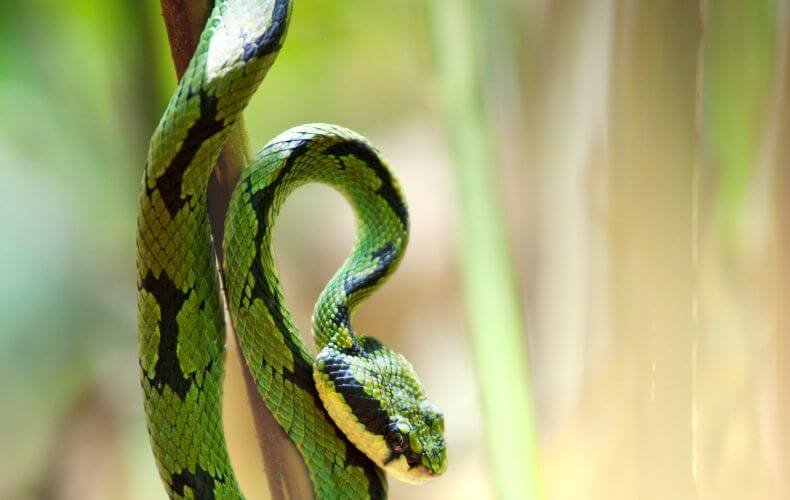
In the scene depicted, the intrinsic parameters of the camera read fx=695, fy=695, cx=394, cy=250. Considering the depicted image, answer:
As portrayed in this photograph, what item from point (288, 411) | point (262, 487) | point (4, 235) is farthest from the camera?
point (262, 487)

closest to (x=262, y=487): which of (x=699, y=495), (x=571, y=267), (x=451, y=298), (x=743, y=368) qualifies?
(x=451, y=298)

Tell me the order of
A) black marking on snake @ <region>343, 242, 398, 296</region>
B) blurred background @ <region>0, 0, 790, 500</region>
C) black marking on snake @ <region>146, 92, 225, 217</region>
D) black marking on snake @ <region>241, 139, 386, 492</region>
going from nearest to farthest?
black marking on snake @ <region>146, 92, 225, 217</region>, black marking on snake @ <region>241, 139, 386, 492</region>, black marking on snake @ <region>343, 242, 398, 296</region>, blurred background @ <region>0, 0, 790, 500</region>

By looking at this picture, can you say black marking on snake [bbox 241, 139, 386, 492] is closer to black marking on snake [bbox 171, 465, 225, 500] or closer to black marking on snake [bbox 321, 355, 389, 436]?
black marking on snake [bbox 321, 355, 389, 436]

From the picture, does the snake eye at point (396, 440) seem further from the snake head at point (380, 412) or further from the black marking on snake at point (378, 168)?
the black marking on snake at point (378, 168)

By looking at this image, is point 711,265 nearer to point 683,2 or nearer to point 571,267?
point 571,267

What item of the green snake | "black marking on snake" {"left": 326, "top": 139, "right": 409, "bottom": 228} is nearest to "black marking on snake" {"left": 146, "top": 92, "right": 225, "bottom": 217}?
the green snake

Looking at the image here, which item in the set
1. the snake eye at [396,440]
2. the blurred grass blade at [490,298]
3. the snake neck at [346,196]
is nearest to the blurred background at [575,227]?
the blurred grass blade at [490,298]
